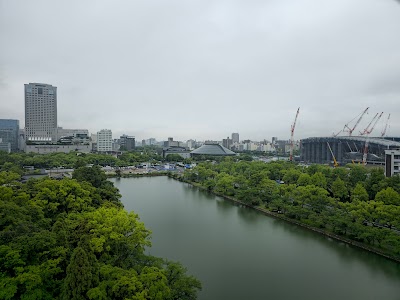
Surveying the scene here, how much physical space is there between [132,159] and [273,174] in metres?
11.0

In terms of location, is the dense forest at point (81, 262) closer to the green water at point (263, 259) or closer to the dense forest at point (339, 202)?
the green water at point (263, 259)

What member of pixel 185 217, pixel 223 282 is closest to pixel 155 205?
pixel 185 217

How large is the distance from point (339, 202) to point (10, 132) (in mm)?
26142

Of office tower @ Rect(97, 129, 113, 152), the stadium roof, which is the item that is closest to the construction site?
the stadium roof

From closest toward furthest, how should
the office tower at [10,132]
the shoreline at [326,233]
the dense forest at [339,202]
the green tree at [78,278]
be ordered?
the green tree at [78,278], the shoreline at [326,233], the dense forest at [339,202], the office tower at [10,132]

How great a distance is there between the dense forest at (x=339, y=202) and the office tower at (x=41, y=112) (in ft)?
74.9

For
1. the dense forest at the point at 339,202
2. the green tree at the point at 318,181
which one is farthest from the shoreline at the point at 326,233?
the green tree at the point at 318,181

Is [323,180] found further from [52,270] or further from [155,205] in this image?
[52,270]

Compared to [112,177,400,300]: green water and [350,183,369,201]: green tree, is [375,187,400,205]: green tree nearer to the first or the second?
[350,183,369,201]: green tree

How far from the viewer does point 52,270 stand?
242cm

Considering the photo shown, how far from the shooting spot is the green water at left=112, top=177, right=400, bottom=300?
346cm

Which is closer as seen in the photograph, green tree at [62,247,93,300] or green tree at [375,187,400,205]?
green tree at [62,247,93,300]

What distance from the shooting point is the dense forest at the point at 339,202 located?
478 centimetres

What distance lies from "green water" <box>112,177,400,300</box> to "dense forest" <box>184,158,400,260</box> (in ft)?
1.09
